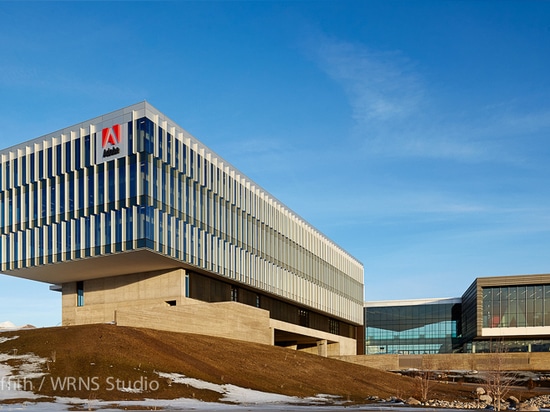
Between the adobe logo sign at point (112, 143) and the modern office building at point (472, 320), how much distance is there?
52.3 m

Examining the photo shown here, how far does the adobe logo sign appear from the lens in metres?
60.6

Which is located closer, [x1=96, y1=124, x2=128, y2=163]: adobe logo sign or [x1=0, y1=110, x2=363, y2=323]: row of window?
[x1=0, y1=110, x2=363, y2=323]: row of window

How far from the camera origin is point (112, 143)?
202 feet

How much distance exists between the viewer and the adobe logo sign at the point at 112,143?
199ft

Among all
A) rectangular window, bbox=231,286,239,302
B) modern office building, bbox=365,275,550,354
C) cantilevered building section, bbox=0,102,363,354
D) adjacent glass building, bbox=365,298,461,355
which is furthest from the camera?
adjacent glass building, bbox=365,298,461,355

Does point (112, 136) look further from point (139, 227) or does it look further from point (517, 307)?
point (517, 307)

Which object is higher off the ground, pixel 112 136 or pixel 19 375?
pixel 112 136

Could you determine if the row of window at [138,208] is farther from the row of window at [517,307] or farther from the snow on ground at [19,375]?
the row of window at [517,307]

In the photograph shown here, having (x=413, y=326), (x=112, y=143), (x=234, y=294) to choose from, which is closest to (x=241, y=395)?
(x=112, y=143)

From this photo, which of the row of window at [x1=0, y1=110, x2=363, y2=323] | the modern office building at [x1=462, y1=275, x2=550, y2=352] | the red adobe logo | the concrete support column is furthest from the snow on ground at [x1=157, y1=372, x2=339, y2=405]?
the modern office building at [x1=462, y1=275, x2=550, y2=352]

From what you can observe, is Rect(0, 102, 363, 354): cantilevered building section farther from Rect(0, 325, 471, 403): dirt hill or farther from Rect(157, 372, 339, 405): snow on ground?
Rect(157, 372, 339, 405): snow on ground

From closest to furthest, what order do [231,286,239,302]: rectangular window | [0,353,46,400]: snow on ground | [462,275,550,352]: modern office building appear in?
[0,353,46,400]: snow on ground
[231,286,239,302]: rectangular window
[462,275,550,352]: modern office building

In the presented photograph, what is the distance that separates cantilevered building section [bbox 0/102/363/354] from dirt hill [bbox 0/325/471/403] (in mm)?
7141

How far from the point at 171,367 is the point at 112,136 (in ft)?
92.5
